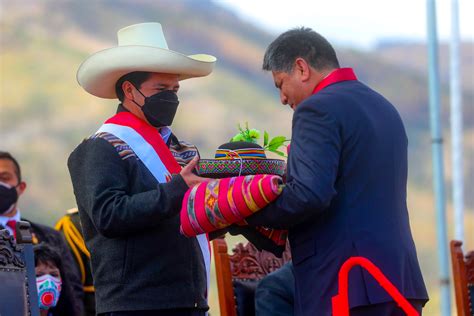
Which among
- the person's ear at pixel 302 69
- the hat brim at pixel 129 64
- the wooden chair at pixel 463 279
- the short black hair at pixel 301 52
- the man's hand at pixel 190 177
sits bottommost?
the wooden chair at pixel 463 279

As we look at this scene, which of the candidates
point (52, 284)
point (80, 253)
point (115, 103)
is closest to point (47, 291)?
point (52, 284)

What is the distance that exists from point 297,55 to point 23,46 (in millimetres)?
13641

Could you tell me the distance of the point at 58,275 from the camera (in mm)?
5055

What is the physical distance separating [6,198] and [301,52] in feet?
9.88

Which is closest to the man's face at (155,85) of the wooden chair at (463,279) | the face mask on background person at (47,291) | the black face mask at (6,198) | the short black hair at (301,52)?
the short black hair at (301,52)

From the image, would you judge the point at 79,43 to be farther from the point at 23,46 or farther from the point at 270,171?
the point at 270,171

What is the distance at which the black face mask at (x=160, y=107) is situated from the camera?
152 inches

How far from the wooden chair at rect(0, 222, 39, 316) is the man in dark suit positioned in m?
0.88

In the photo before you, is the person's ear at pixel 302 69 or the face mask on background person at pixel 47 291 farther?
the face mask on background person at pixel 47 291

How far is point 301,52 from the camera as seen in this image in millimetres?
3461

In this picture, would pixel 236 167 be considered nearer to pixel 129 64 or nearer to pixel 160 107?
pixel 160 107

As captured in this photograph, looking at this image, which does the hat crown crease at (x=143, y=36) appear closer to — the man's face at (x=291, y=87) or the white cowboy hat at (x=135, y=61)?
the white cowboy hat at (x=135, y=61)

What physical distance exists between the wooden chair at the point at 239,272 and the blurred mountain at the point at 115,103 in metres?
10.3

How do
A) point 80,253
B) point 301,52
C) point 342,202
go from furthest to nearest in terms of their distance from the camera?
point 80,253 < point 301,52 < point 342,202
